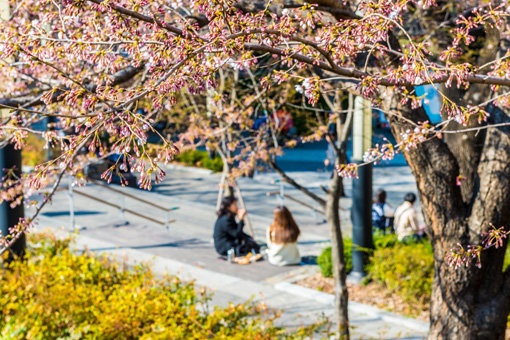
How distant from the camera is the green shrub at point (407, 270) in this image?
909 centimetres

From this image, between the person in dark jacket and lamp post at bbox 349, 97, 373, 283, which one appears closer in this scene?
lamp post at bbox 349, 97, 373, 283

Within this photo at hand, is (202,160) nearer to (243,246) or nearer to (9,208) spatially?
(243,246)

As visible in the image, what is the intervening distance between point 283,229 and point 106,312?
5.72 meters

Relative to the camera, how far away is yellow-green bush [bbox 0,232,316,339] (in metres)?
5.89

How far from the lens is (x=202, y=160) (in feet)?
77.6

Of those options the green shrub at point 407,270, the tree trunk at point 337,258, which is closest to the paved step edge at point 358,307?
the green shrub at point 407,270

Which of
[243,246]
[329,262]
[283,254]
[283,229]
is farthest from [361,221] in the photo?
[243,246]

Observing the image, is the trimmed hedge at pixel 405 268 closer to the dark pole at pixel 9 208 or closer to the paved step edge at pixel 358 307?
the paved step edge at pixel 358 307

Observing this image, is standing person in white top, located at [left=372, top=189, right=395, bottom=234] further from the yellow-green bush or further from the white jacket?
the yellow-green bush

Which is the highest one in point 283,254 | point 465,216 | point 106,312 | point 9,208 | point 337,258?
point 465,216

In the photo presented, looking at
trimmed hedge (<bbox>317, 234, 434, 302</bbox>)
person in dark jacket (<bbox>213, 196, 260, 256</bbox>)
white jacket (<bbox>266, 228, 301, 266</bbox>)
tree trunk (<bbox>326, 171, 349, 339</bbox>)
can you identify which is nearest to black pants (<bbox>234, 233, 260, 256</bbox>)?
person in dark jacket (<bbox>213, 196, 260, 256</bbox>)

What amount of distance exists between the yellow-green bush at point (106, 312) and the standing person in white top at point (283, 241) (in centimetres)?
Result: 448

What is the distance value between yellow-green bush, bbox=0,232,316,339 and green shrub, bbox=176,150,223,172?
15.7 meters

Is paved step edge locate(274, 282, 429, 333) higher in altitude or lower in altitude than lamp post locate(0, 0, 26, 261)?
lower
